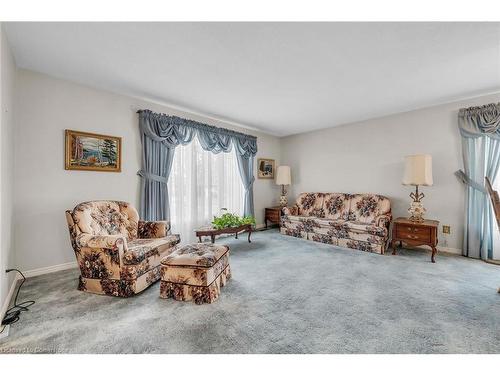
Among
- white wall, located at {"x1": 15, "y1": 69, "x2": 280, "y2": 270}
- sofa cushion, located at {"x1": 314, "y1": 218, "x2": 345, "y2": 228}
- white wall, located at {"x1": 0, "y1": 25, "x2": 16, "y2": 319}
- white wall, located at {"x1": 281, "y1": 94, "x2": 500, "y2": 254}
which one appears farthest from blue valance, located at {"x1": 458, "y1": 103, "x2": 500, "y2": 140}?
white wall, located at {"x1": 0, "y1": 25, "x2": 16, "y2": 319}

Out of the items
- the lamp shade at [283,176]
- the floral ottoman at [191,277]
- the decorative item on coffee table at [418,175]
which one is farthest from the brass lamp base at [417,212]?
the floral ottoman at [191,277]

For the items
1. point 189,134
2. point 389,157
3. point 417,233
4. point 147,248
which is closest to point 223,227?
point 147,248

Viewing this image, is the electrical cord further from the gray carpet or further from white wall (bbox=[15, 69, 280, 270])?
white wall (bbox=[15, 69, 280, 270])

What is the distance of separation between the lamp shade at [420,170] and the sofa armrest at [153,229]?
3667 mm

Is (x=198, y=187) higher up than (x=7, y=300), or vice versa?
(x=198, y=187)

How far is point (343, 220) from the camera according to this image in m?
4.32

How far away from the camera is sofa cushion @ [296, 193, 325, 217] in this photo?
485 centimetres

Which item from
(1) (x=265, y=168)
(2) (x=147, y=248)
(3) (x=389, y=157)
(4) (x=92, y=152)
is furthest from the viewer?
(1) (x=265, y=168)

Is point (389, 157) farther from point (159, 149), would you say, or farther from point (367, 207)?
point (159, 149)

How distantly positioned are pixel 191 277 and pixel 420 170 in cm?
357

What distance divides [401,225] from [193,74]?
363cm

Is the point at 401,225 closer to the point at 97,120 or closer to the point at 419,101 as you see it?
the point at 419,101

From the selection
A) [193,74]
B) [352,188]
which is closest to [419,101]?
[352,188]

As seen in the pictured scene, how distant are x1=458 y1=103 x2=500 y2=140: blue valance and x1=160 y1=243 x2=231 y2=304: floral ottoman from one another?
4082mm
